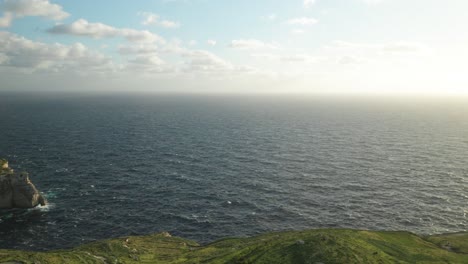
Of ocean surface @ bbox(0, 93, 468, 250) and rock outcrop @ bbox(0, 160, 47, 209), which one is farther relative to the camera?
rock outcrop @ bbox(0, 160, 47, 209)

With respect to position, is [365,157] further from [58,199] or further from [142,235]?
[58,199]

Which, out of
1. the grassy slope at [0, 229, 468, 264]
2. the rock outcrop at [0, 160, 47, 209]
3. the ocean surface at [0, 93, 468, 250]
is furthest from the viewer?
the rock outcrop at [0, 160, 47, 209]

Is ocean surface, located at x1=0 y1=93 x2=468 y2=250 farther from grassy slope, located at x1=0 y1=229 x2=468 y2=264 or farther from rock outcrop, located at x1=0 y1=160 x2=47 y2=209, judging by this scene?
grassy slope, located at x1=0 y1=229 x2=468 y2=264

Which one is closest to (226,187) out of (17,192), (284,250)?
(284,250)

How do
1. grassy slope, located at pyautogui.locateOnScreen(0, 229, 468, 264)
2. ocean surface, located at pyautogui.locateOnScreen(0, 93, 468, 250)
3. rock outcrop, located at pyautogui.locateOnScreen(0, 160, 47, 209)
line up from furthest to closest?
rock outcrop, located at pyautogui.locateOnScreen(0, 160, 47, 209), ocean surface, located at pyautogui.locateOnScreen(0, 93, 468, 250), grassy slope, located at pyautogui.locateOnScreen(0, 229, 468, 264)

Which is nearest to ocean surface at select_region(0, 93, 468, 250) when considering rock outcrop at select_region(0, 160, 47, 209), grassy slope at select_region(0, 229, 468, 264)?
rock outcrop at select_region(0, 160, 47, 209)

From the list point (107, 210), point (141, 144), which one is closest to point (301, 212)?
point (107, 210)

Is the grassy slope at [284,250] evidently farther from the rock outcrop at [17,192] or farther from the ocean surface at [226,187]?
the rock outcrop at [17,192]

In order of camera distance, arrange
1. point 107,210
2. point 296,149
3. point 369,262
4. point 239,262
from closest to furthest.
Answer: point 369,262 → point 239,262 → point 107,210 → point 296,149
